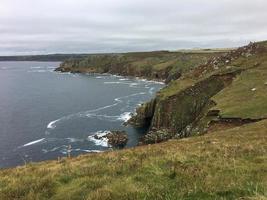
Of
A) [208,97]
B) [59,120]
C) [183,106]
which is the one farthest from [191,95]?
[59,120]

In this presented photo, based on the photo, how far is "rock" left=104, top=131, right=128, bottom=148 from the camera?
8025 centimetres

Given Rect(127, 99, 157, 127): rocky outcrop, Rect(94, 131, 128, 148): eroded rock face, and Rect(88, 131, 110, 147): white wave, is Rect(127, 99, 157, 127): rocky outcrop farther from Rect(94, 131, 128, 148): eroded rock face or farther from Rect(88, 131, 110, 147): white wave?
Rect(94, 131, 128, 148): eroded rock face

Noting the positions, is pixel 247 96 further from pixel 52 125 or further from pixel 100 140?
pixel 52 125

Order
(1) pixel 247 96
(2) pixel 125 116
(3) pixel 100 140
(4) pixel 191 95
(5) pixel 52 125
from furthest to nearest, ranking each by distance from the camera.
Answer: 1. (2) pixel 125 116
2. (5) pixel 52 125
3. (4) pixel 191 95
4. (3) pixel 100 140
5. (1) pixel 247 96

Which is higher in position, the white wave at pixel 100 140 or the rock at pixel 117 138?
the rock at pixel 117 138

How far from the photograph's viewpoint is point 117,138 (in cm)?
8225

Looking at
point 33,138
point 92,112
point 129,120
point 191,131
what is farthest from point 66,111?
point 191,131

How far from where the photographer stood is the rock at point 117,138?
8025 centimetres

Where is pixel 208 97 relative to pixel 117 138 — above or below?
above

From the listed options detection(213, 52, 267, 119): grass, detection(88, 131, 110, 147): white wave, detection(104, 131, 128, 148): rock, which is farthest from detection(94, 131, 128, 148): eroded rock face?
detection(213, 52, 267, 119): grass

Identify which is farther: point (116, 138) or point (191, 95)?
point (191, 95)

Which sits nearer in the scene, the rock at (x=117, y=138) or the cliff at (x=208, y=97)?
the cliff at (x=208, y=97)

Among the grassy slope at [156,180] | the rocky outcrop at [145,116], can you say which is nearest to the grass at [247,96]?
the rocky outcrop at [145,116]

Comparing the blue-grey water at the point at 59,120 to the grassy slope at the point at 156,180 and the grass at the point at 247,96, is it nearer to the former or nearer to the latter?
the grass at the point at 247,96
